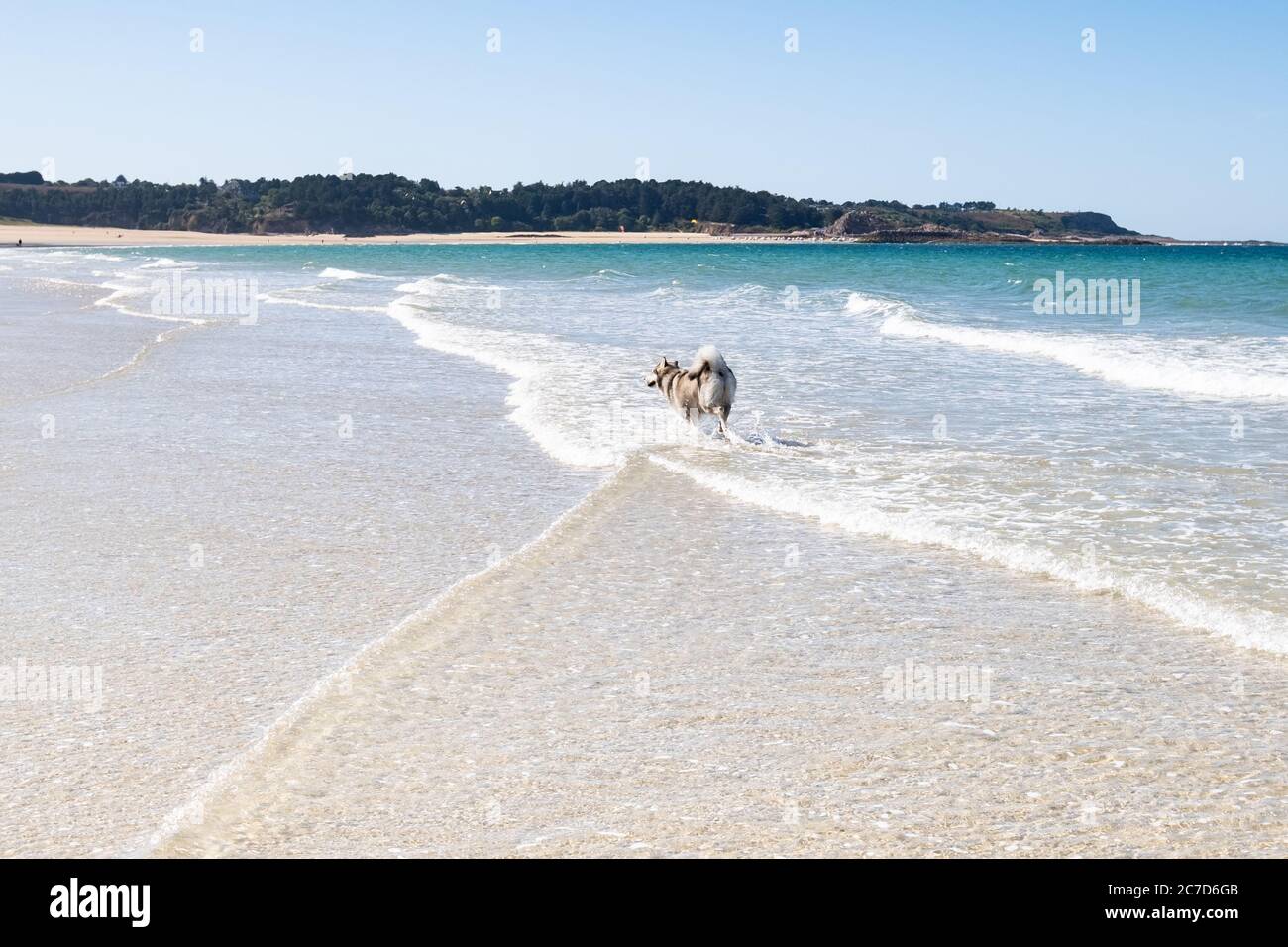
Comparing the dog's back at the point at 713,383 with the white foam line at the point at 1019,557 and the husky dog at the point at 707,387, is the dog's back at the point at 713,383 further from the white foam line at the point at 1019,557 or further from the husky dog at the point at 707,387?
the white foam line at the point at 1019,557

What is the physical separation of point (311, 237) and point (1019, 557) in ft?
561

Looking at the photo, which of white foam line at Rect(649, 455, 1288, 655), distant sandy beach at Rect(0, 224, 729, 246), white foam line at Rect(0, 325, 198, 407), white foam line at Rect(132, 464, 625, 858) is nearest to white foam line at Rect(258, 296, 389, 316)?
white foam line at Rect(0, 325, 198, 407)

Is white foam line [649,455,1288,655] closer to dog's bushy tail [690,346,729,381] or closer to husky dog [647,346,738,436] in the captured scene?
husky dog [647,346,738,436]

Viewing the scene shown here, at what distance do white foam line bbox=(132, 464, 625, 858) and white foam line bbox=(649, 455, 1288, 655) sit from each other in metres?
1.74

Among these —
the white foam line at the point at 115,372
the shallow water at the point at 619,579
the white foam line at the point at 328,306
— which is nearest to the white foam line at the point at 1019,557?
the shallow water at the point at 619,579

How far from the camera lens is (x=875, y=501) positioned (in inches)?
336

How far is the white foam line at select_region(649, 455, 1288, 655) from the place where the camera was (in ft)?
19.0

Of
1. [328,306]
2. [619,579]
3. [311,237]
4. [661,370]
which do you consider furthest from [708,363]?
[311,237]

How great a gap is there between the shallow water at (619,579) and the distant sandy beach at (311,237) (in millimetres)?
136475

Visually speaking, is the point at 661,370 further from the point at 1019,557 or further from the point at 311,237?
the point at 311,237

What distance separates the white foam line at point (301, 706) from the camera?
3805mm

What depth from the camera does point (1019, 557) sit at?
23.1ft
